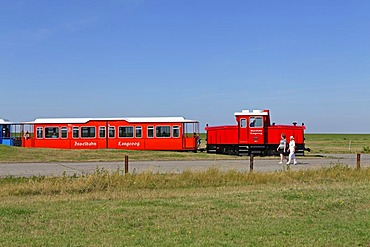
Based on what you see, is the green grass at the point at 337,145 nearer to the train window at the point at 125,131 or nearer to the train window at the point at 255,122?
the train window at the point at 255,122

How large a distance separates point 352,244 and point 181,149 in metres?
32.2

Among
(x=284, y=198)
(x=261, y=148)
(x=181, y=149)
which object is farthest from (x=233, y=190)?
(x=181, y=149)

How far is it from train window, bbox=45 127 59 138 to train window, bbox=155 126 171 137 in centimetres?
770

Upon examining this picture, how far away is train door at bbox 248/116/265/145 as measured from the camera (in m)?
36.9

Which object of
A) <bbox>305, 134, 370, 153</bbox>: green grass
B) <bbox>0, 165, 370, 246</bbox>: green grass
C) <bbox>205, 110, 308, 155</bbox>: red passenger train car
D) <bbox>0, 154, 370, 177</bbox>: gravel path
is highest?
<bbox>205, 110, 308, 155</bbox>: red passenger train car

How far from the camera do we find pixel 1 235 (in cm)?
880

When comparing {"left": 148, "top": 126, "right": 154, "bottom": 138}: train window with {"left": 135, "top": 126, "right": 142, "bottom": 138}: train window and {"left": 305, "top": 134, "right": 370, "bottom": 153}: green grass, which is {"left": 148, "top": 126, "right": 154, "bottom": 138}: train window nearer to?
{"left": 135, "top": 126, "right": 142, "bottom": 138}: train window

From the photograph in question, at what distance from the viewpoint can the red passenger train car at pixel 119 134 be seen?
40.4 meters

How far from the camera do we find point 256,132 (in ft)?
121

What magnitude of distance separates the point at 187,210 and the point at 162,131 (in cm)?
2923

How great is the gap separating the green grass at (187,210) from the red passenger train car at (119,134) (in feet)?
72.5

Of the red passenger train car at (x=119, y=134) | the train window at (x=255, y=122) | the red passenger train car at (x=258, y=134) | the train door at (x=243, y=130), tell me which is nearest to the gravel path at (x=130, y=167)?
the red passenger train car at (x=258, y=134)

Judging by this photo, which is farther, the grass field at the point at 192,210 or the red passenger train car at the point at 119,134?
the red passenger train car at the point at 119,134

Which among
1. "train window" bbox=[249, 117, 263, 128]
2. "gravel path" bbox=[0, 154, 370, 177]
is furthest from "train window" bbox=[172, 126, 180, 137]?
"gravel path" bbox=[0, 154, 370, 177]
